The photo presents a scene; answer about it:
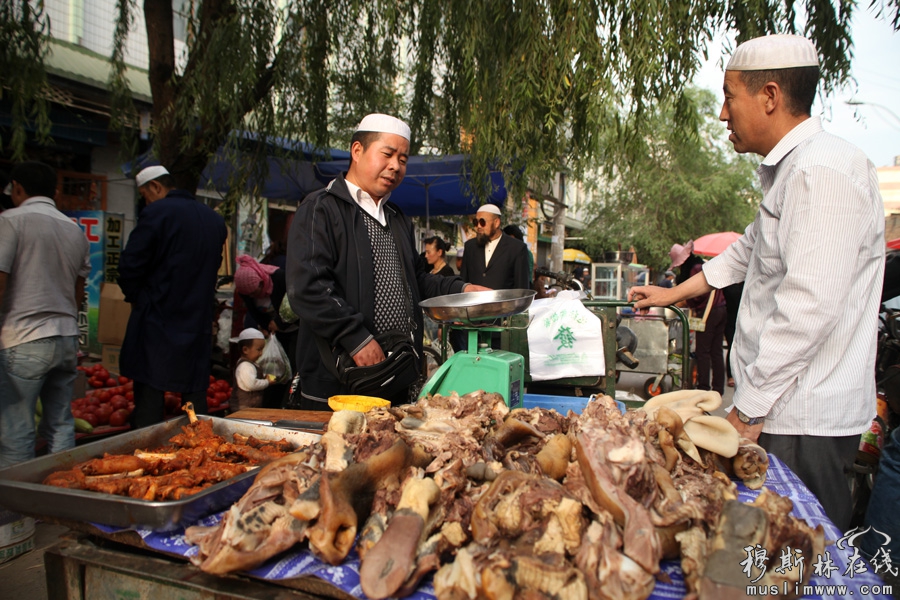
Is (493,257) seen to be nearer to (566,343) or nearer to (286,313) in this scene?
(286,313)

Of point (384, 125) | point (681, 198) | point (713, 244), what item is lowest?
point (713, 244)

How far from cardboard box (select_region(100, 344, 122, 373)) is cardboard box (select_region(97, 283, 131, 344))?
0.24 feet

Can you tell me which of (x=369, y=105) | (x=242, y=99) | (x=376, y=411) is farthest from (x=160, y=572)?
(x=369, y=105)

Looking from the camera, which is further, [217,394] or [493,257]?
[493,257]

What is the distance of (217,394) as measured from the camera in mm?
5461

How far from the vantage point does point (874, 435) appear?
11.9 ft

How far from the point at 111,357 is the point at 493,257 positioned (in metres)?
4.28

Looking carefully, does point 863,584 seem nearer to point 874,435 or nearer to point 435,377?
point 435,377

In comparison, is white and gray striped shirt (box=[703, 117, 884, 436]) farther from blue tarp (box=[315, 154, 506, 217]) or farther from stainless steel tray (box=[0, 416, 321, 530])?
blue tarp (box=[315, 154, 506, 217])

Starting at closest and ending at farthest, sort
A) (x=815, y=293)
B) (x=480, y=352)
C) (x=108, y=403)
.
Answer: (x=815, y=293) → (x=480, y=352) → (x=108, y=403)

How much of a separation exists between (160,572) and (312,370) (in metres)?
1.54

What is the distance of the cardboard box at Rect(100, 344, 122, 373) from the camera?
19.7 feet

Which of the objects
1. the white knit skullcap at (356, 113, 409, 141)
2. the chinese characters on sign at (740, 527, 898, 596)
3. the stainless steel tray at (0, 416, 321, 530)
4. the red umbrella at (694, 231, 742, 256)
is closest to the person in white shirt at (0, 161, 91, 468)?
the stainless steel tray at (0, 416, 321, 530)

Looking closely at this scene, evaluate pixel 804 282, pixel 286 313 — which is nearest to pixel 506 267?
pixel 286 313
